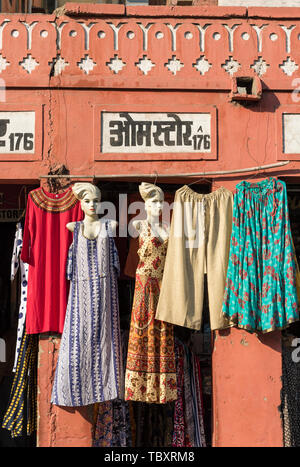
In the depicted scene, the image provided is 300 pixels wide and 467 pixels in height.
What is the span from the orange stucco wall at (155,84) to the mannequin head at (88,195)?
184 millimetres

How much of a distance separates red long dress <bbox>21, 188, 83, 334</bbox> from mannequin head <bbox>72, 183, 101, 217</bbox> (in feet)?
0.52

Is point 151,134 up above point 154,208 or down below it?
above

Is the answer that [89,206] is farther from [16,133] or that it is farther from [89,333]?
[89,333]

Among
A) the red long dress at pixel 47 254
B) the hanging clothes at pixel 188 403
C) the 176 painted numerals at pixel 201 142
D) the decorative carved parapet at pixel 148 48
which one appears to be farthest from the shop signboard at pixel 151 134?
the hanging clothes at pixel 188 403

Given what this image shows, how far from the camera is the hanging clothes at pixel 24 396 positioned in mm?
6062

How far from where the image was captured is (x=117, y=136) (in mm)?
6000

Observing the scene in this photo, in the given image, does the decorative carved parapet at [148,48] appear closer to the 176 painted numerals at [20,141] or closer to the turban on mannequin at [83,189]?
the 176 painted numerals at [20,141]

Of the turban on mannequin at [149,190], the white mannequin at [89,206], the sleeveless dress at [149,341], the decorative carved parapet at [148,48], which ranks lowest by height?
the sleeveless dress at [149,341]

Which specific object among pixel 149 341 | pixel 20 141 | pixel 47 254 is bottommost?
Answer: pixel 149 341

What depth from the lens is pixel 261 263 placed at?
5762 mm

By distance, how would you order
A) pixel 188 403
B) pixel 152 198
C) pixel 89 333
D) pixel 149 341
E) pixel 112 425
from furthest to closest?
1. pixel 188 403
2. pixel 112 425
3. pixel 152 198
4. pixel 149 341
5. pixel 89 333

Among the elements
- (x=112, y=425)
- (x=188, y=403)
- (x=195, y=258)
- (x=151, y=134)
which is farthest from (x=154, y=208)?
(x=112, y=425)

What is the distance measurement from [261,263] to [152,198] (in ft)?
3.80

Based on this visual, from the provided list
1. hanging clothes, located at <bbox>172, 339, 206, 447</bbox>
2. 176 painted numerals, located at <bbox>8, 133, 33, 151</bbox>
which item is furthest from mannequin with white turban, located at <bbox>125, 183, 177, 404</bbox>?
176 painted numerals, located at <bbox>8, 133, 33, 151</bbox>
